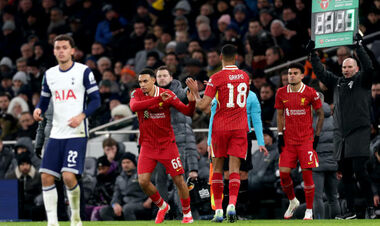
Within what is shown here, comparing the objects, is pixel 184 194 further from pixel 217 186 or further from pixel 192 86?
pixel 192 86

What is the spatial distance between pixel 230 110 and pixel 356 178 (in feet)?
8.53

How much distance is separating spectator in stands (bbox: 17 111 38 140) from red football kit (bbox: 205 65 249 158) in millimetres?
7462

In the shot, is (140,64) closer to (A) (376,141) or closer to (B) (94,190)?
(B) (94,190)

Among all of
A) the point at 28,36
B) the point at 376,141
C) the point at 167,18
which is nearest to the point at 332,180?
the point at 376,141

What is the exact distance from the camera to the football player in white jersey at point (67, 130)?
31.0ft

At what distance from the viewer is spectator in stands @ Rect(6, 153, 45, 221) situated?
1563 centimetres

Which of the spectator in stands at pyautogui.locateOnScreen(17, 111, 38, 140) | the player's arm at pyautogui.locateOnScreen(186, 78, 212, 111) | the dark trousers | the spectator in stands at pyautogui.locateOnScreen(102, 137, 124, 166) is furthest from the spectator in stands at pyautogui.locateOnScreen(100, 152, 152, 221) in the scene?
the player's arm at pyautogui.locateOnScreen(186, 78, 212, 111)

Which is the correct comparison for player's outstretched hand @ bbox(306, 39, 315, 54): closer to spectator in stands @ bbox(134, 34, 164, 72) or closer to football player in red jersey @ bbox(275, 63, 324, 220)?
football player in red jersey @ bbox(275, 63, 324, 220)

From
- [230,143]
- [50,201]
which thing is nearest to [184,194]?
[230,143]

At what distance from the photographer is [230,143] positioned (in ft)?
36.4

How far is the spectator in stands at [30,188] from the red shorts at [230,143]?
567cm

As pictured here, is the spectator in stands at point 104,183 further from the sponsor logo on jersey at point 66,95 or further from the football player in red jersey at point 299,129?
the sponsor logo on jersey at point 66,95

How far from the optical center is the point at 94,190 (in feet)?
52.3

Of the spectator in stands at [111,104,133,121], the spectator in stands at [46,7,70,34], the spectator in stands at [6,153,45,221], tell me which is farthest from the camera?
the spectator in stands at [46,7,70,34]
